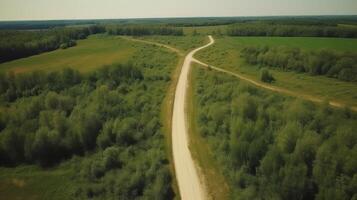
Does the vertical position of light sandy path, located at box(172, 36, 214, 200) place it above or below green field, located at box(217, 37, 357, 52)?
A: below

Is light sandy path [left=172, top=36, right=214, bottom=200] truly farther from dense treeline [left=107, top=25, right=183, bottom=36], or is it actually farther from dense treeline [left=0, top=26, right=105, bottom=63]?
dense treeline [left=107, top=25, right=183, bottom=36]

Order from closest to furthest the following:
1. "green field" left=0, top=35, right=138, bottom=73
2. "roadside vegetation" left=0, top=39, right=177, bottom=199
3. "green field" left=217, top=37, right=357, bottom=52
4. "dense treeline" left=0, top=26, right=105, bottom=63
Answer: "roadside vegetation" left=0, top=39, right=177, bottom=199
"green field" left=217, top=37, right=357, bottom=52
"green field" left=0, top=35, right=138, bottom=73
"dense treeline" left=0, top=26, right=105, bottom=63

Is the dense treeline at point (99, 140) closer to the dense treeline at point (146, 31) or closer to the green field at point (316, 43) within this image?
the green field at point (316, 43)

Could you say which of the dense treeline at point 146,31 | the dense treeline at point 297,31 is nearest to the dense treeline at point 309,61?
the dense treeline at point 297,31

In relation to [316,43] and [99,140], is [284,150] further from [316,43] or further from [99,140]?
[316,43]

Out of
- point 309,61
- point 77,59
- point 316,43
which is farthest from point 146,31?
point 309,61

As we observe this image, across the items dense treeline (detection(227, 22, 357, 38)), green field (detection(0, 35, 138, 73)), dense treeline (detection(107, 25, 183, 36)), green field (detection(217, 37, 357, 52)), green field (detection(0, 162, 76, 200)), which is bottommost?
green field (detection(0, 162, 76, 200))

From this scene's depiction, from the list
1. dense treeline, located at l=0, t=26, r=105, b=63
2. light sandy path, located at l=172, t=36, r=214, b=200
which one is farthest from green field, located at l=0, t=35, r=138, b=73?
light sandy path, located at l=172, t=36, r=214, b=200
